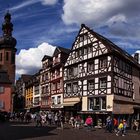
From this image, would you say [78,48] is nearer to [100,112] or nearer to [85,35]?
[85,35]

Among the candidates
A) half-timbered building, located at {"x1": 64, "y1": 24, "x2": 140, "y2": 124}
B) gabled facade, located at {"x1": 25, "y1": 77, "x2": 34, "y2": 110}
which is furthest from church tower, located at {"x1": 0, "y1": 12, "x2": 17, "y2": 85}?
half-timbered building, located at {"x1": 64, "y1": 24, "x2": 140, "y2": 124}

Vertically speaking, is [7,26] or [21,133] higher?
[7,26]

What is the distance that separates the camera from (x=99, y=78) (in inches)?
1806

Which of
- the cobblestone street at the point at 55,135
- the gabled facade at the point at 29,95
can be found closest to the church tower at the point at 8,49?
the gabled facade at the point at 29,95

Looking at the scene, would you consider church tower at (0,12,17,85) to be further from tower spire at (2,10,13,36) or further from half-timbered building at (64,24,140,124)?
half-timbered building at (64,24,140,124)

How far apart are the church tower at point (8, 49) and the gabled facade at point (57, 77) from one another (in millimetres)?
42195

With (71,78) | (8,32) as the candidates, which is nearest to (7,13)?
(8,32)

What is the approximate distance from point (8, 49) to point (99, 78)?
204ft

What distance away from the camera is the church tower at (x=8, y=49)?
10375cm

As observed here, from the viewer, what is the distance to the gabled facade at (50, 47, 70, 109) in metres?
59.0

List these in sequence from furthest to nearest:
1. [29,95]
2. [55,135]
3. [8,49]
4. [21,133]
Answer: [8,49] → [29,95] → [21,133] → [55,135]

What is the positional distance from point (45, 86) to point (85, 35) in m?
20.6

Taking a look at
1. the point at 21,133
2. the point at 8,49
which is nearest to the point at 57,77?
the point at 21,133

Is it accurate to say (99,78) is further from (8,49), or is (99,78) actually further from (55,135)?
(8,49)
